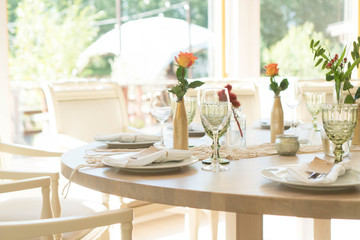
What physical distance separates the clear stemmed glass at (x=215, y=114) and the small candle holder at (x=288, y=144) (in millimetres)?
277

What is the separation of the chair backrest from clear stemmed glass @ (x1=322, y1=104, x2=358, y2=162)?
1490 mm

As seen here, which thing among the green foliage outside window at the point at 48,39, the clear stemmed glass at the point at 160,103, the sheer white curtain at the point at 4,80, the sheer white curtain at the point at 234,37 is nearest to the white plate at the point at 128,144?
the clear stemmed glass at the point at 160,103

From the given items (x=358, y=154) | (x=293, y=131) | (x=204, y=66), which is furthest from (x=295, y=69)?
(x=358, y=154)

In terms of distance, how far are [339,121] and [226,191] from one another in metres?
0.43

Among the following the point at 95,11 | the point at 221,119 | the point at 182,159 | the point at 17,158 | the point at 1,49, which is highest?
the point at 95,11

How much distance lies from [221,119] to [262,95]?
8.59 ft

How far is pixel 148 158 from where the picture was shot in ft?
4.01

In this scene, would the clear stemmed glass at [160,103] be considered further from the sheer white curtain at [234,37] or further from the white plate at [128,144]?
the sheer white curtain at [234,37]

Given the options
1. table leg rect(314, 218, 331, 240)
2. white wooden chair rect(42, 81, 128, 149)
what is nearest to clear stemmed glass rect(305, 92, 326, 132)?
table leg rect(314, 218, 331, 240)

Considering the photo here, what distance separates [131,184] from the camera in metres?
1.12

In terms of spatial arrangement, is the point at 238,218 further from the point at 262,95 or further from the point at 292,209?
the point at 262,95

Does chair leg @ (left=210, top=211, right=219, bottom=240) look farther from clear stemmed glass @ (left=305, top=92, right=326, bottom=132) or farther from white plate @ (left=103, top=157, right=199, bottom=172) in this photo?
white plate @ (left=103, top=157, right=199, bottom=172)

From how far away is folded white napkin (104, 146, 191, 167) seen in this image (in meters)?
1.22

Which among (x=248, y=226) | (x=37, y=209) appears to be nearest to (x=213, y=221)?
(x=37, y=209)
